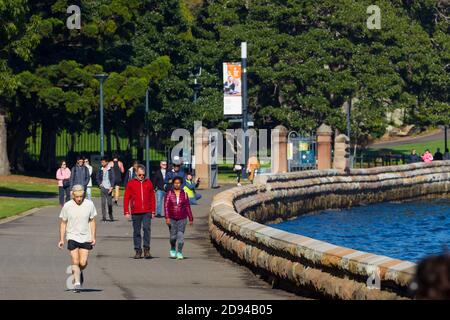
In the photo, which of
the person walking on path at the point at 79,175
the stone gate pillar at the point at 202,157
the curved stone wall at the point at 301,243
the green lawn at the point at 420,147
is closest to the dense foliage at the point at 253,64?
the stone gate pillar at the point at 202,157

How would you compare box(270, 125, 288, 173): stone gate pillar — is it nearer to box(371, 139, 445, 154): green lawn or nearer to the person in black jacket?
the person in black jacket

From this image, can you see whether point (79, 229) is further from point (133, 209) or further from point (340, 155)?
point (340, 155)

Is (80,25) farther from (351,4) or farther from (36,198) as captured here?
(351,4)

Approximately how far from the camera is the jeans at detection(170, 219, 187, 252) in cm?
2209

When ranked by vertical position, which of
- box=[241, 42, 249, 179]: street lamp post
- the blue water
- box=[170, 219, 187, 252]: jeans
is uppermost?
box=[241, 42, 249, 179]: street lamp post

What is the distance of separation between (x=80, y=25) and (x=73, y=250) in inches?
1576

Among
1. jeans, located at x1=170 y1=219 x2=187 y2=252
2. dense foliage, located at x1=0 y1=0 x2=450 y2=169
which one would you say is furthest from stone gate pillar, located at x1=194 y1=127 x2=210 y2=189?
jeans, located at x1=170 y1=219 x2=187 y2=252

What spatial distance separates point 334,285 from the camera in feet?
49.5

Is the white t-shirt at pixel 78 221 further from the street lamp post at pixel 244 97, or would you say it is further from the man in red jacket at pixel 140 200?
the street lamp post at pixel 244 97

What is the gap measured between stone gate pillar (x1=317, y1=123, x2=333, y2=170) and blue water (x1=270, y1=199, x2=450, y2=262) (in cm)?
274

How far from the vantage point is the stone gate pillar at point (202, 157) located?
5334 centimetres

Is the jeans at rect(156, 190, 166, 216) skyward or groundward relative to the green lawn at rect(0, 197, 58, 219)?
skyward

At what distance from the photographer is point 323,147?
169 feet
